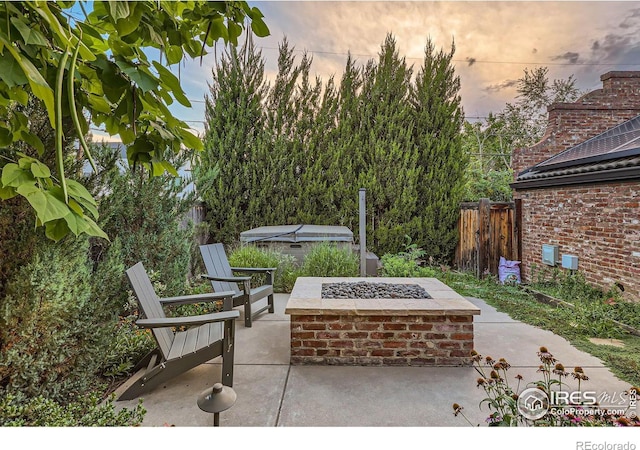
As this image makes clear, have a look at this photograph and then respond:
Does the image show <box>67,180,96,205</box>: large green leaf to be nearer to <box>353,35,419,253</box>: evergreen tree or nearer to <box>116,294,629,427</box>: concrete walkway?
<box>116,294,629,427</box>: concrete walkway

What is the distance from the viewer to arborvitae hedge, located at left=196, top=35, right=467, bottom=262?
6.02 metres

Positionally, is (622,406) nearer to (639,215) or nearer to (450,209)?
(639,215)

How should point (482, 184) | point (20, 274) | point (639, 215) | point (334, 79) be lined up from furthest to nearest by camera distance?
point (482, 184) < point (334, 79) < point (639, 215) < point (20, 274)

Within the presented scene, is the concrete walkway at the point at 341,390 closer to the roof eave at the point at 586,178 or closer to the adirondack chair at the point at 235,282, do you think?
the adirondack chair at the point at 235,282

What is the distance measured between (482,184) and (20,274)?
7.94 metres

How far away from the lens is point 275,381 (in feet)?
6.84

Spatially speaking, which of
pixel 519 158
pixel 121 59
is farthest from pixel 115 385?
pixel 519 158

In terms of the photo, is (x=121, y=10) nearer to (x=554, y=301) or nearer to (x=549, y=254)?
(x=554, y=301)

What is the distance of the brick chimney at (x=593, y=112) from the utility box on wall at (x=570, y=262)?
6.54 ft

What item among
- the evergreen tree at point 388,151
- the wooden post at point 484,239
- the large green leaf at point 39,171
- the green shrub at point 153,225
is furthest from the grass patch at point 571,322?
the green shrub at point 153,225

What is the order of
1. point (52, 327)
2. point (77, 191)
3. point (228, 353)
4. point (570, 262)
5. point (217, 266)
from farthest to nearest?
point (570, 262)
point (217, 266)
point (228, 353)
point (52, 327)
point (77, 191)

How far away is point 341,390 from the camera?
1.96 m

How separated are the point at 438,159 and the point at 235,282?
15.6 feet

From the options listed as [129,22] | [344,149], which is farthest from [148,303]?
[344,149]
